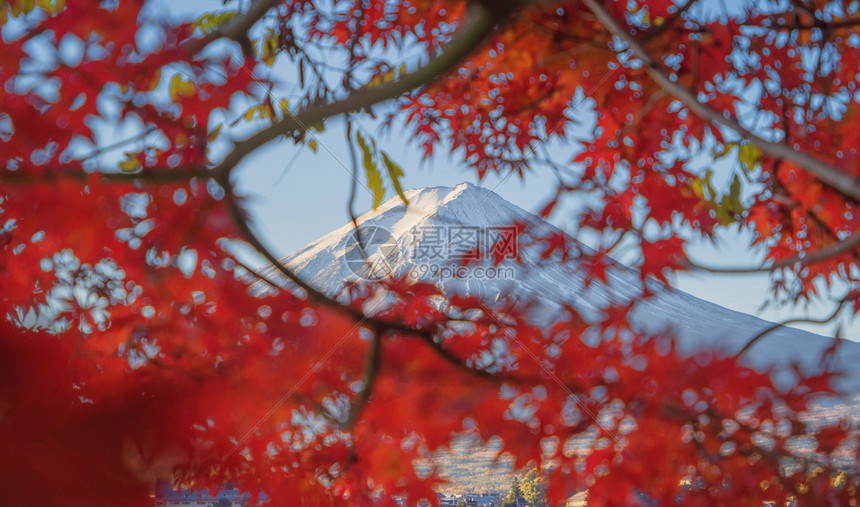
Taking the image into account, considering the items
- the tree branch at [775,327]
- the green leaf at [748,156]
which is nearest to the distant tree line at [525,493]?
the tree branch at [775,327]

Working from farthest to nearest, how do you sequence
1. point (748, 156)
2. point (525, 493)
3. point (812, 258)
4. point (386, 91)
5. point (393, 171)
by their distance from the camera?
point (525, 493)
point (748, 156)
point (393, 171)
point (812, 258)
point (386, 91)

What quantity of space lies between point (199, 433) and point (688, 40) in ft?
6.66

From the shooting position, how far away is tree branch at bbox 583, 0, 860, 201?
1.01 meters

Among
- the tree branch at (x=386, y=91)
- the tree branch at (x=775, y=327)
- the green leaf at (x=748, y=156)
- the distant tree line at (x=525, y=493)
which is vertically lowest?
the distant tree line at (x=525, y=493)

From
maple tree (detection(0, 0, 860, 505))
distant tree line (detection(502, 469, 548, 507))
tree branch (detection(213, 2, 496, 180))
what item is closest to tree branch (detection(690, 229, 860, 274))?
maple tree (detection(0, 0, 860, 505))

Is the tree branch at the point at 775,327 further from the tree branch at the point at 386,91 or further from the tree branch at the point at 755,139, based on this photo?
the tree branch at the point at 386,91

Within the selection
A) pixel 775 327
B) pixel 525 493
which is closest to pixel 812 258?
pixel 775 327

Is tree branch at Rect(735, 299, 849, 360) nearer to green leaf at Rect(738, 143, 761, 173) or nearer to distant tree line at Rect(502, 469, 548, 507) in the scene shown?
green leaf at Rect(738, 143, 761, 173)

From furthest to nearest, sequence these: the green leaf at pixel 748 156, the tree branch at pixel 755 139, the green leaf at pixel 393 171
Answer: the green leaf at pixel 748 156 → the green leaf at pixel 393 171 → the tree branch at pixel 755 139

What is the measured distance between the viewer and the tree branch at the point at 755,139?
101 cm

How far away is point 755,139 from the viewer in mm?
1173

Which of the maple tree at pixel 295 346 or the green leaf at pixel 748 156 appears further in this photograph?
the green leaf at pixel 748 156

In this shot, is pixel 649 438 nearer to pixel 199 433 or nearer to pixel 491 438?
pixel 491 438

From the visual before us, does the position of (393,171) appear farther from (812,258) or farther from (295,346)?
(812,258)
